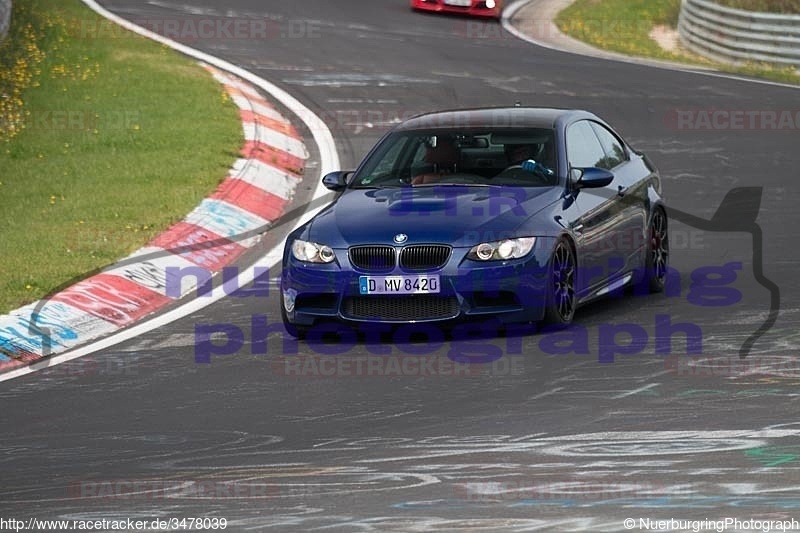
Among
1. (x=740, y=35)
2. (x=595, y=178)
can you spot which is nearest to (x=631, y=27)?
(x=740, y=35)

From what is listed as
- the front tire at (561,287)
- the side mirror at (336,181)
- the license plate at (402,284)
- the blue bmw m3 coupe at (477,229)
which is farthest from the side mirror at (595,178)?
the side mirror at (336,181)

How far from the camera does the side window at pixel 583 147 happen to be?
458 inches

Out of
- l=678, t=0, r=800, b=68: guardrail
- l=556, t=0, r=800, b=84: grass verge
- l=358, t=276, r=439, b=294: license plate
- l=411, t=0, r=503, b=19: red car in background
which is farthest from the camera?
l=411, t=0, r=503, b=19: red car in background

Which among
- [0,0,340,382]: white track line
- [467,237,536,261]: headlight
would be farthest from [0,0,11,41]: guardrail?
[467,237,536,261]: headlight

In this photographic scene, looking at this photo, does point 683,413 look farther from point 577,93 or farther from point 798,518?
point 577,93

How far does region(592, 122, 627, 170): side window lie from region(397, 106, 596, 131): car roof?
0.79 ft

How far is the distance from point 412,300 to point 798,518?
4434 mm

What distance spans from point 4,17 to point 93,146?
30.6 ft

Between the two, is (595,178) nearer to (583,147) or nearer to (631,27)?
(583,147)

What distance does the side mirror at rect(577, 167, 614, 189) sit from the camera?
1107 centimetres

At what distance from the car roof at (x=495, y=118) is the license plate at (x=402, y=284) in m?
1.78

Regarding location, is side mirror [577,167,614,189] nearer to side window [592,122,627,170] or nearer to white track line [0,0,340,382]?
side window [592,122,627,170]

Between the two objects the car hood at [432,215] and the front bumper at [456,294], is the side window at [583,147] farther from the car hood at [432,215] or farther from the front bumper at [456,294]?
the front bumper at [456,294]

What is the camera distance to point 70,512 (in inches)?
269
